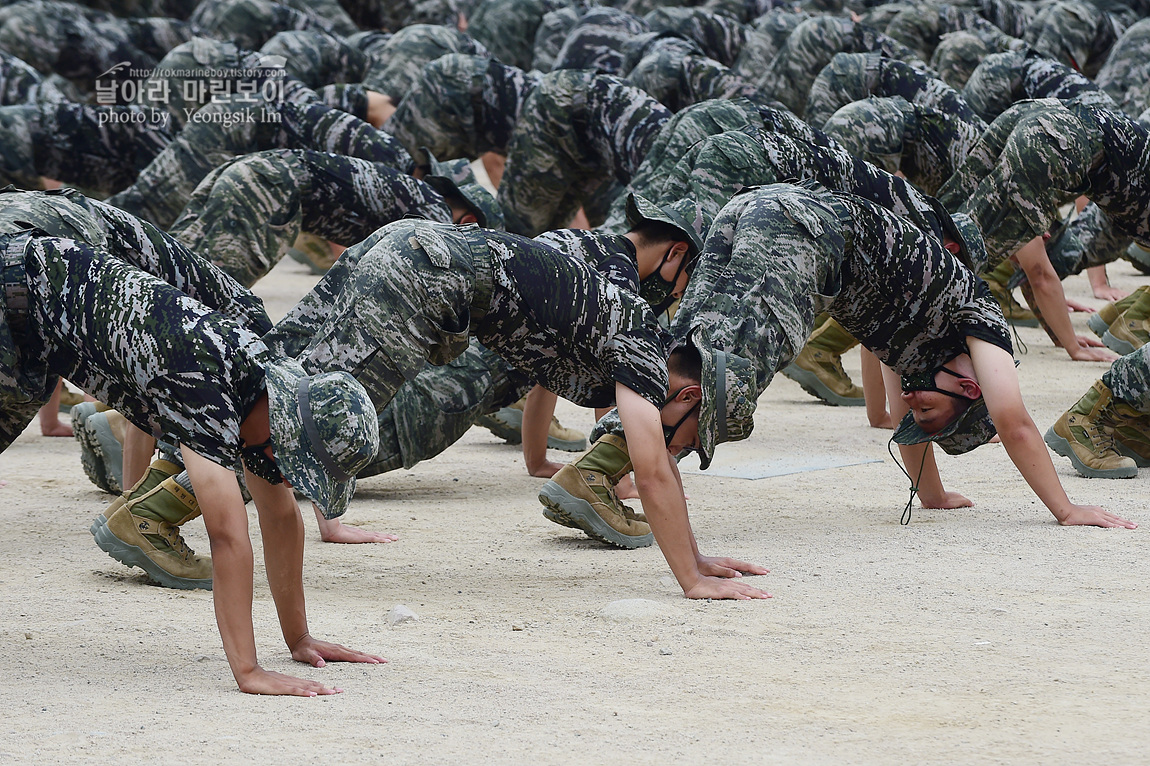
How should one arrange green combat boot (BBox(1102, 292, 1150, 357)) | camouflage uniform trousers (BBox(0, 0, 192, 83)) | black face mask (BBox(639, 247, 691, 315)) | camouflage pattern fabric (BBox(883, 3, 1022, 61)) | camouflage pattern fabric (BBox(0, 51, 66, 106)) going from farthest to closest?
camouflage uniform trousers (BBox(0, 0, 192, 83)), camouflage pattern fabric (BBox(883, 3, 1022, 61)), camouflage pattern fabric (BBox(0, 51, 66, 106)), green combat boot (BBox(1102, 292, 1150, 357)), black face mask (BBox(639, 247, 691, 315))

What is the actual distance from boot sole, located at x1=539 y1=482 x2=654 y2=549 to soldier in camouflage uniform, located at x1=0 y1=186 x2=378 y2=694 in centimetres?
137

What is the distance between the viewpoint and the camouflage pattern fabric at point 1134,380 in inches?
229

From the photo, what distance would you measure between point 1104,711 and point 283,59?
1052cm

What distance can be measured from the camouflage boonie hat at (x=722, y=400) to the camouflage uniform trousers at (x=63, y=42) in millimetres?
12141

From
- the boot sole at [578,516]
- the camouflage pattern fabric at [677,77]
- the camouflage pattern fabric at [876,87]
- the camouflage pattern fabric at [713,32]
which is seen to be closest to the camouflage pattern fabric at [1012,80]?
the camouflage pattern fabric at [876,87]

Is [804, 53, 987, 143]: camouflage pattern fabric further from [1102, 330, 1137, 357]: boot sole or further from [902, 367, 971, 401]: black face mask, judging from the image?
[902, 367, 971, 401]: black face mask

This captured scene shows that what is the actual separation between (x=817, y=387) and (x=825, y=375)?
90 mm

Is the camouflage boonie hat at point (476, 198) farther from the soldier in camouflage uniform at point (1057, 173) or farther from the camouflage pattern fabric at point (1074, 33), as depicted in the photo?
the camouflage pattern fabric at point (1074, 33)

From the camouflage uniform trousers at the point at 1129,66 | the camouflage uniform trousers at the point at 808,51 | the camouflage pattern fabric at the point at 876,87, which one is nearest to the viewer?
the camouflage pattern fabric at the point at 876,87

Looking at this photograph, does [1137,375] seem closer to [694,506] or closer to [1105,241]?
[694,506]

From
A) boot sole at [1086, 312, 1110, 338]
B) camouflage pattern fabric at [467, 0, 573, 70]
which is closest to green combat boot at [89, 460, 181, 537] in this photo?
boot sole at [1086, 312, 1110, 338]

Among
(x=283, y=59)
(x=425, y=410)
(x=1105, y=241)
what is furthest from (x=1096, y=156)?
(x=283, y=59)

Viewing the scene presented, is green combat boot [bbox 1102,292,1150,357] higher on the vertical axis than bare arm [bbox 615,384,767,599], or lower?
lower

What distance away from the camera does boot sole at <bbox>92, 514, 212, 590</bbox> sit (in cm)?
461
